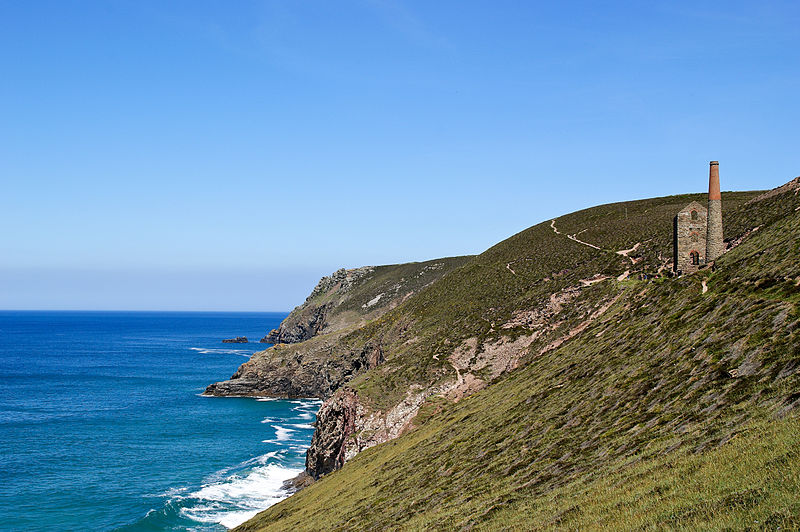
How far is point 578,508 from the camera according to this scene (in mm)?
16172

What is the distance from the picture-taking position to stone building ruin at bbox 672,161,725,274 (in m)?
41.8

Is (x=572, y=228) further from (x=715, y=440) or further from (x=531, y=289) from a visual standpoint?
(x=715, y=440)

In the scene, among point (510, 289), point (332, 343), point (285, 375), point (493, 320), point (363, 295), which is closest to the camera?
point (493, 320)

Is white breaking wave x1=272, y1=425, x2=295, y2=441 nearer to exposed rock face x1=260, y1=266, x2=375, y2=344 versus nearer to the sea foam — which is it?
the sea foam

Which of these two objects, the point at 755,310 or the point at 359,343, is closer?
the point at 755,310

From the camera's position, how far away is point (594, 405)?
27.8 metres

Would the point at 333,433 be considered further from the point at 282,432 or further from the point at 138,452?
the point at 282,432

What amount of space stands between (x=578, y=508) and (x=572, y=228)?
83.9 m

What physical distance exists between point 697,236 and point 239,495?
4735 cm

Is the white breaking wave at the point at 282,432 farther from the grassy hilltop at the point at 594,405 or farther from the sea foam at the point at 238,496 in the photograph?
the grassy hilltop at the point at 594,405

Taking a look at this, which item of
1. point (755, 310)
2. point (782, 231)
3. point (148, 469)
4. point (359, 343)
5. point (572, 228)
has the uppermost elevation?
point (572, 228)

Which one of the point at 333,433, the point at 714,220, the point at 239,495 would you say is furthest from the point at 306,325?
the point at 714,220

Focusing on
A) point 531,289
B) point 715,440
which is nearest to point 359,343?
point 531,289

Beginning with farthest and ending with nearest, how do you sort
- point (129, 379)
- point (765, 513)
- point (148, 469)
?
point (129, 379), point (148, 469), point (765, 513)
